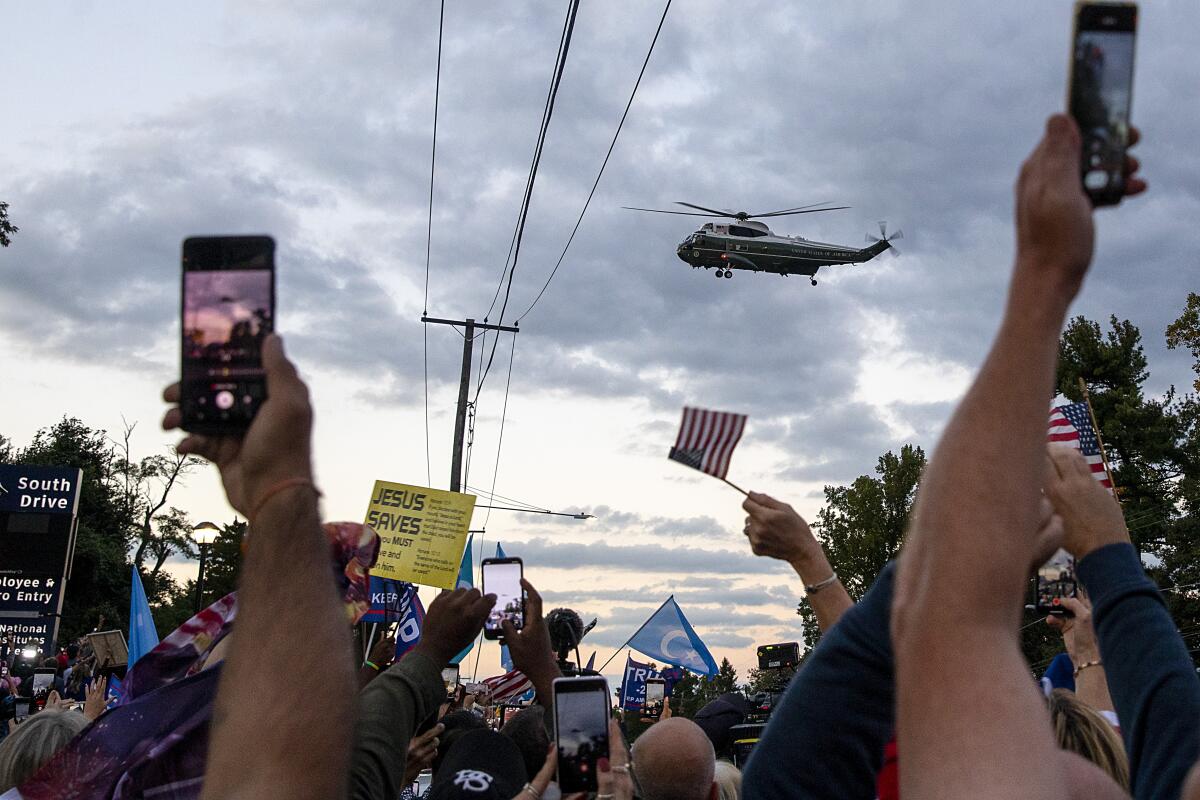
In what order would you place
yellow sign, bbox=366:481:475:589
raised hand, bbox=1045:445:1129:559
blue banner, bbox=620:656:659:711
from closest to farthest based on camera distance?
raised hand, bbox=1045:445:1129:559 < yellow sign, bbox=366:481:475:589 < blue banner, bbox=620:656:659:711

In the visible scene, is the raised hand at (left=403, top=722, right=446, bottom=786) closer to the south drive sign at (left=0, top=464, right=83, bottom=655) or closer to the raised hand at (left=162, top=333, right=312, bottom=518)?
the raised hand at (left=162, top=333, right=312, bottom=518)

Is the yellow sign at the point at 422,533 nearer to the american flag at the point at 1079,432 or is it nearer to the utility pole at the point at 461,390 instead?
the american flag at the point at 1079,432

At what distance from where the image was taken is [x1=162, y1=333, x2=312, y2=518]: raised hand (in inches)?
66.9

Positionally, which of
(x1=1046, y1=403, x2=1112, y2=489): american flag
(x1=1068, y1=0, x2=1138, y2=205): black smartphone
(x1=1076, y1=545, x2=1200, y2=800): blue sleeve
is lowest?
(x1=1076, y1=545, x2=1200, y2=800): blue sleeve

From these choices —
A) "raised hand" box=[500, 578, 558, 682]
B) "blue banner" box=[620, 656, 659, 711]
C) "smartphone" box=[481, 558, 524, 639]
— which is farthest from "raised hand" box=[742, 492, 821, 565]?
"blue banner" box=[620, 656, 659, 711]

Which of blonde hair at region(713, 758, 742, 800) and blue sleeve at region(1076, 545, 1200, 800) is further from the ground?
blue sleeve at region(1076, 545, 1200, 800)

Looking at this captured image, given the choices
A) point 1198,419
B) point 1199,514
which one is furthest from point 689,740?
point 1198,419

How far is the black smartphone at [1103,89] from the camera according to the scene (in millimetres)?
1402

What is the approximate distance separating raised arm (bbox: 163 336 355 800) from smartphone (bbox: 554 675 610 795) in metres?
1.89

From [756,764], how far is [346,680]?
78 cm

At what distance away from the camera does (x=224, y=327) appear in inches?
74.7

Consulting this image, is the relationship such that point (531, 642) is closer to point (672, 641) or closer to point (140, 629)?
point (140, 629)

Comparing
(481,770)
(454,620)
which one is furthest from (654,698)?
(454,620)

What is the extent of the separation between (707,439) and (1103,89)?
2.58 meters
